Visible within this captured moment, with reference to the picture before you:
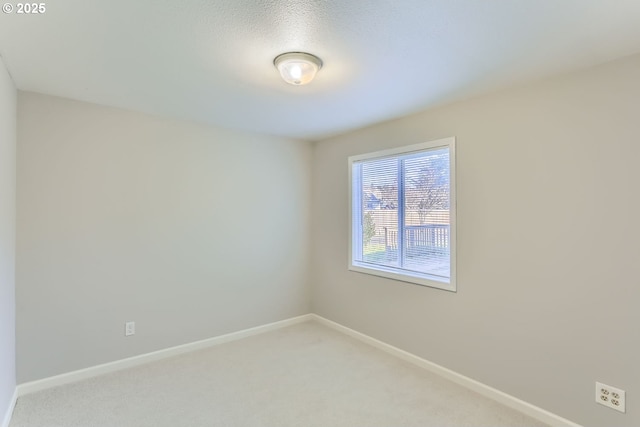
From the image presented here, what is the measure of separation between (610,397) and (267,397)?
87.6 inches

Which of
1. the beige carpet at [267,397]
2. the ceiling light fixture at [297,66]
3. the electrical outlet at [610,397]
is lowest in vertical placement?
the beige carpet at [267,397]

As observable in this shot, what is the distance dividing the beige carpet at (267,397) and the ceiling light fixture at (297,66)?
227 centimetres

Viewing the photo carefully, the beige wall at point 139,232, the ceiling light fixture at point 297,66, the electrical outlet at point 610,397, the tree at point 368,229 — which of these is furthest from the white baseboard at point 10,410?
the electrical outlet at point 610,397

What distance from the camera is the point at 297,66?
196cm

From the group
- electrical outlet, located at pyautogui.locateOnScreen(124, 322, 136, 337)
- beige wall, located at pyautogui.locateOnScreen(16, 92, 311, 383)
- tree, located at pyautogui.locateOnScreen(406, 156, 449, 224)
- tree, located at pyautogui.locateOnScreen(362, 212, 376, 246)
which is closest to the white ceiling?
beige wall, located at pyautogui.locateOnScreen(16, 92, 311, 383)

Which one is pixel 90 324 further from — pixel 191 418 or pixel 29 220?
pixel 191 418

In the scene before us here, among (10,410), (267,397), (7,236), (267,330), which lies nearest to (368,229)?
(267,330)

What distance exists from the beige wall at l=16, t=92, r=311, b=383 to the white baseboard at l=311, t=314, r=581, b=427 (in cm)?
129

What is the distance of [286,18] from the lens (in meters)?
1.57

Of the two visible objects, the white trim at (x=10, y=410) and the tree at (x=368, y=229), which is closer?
the white trim at (x=10, y=410)

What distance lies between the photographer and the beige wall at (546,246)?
6.28 feet

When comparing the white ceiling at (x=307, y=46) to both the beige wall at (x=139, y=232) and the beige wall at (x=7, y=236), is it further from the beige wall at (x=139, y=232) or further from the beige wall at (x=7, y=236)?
the beige wall at (x=139, y=232)

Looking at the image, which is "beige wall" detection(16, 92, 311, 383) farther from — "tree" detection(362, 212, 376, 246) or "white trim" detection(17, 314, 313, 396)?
"tree" detection(362, 212, 376, 246)

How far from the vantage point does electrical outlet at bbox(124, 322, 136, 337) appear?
2.93 m
